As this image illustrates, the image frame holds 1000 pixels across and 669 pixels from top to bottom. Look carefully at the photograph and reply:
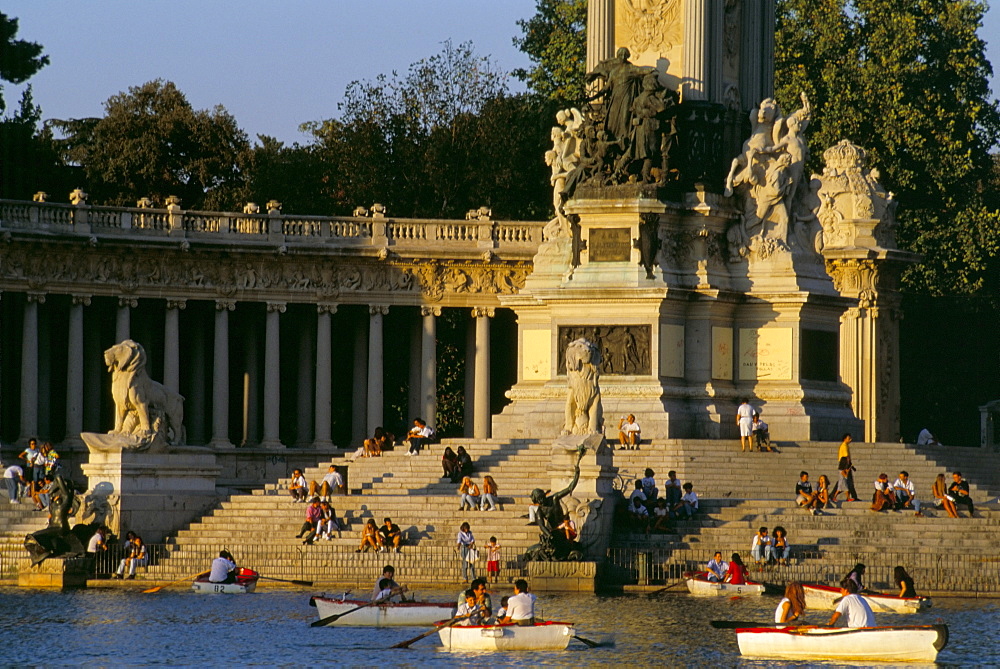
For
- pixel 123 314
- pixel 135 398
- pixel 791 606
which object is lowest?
pixel 791 606

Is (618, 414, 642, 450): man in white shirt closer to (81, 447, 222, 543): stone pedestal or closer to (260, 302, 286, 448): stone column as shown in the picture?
(81, 447, 222, 543): stone pedestal

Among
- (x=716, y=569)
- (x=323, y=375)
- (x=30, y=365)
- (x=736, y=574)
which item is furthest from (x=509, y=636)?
(x=323, y=375)

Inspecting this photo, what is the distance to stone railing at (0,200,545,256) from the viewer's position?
70.2 meters

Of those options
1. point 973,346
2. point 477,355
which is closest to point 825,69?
point 973,346

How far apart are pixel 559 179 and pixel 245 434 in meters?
17.9

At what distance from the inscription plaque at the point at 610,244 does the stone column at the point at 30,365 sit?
19.5 meters

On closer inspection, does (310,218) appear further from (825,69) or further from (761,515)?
(761,515)

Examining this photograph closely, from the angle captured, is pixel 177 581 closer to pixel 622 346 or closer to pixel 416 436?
pixel 416 436

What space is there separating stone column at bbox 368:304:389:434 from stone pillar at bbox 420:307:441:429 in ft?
4.15

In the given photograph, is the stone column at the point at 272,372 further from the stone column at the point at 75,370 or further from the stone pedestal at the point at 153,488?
the stone pedestal at the point at 153,488

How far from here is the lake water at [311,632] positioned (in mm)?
34875

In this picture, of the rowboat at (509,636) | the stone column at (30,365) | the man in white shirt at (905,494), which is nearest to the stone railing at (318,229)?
the stone column at (30,365)

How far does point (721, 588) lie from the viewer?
4416cm

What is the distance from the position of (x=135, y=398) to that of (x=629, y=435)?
11.1 metres
